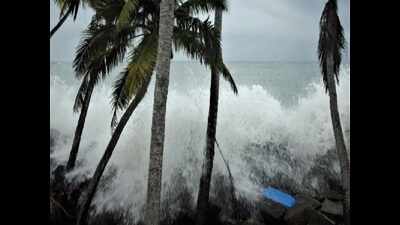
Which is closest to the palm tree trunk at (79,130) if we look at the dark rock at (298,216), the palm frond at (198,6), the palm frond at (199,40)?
the palm frond at (199,40)

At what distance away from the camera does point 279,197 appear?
4.69 meters

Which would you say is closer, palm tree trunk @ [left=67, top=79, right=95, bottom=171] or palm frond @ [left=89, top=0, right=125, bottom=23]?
palm frond @ [left=89, top=0, right=125, bottom=23]

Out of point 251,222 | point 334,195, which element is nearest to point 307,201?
point 334,195

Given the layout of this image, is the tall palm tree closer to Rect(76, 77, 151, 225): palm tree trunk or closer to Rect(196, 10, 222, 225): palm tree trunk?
Rect(196, 10, 222, 225): palm tree trunk

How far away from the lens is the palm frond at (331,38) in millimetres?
3232

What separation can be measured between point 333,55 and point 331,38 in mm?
206

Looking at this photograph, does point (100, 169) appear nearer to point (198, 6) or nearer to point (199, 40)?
point (199, 40)

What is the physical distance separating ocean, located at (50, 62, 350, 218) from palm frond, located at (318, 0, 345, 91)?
492 millimetres

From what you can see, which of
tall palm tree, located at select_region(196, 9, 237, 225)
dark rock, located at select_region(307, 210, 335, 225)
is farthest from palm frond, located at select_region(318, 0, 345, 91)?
dark rock, located at select_region(307, 210, 335, 225)

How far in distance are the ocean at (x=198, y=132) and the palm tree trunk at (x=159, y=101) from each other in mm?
2272

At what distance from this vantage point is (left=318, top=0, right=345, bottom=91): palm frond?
3.23 m

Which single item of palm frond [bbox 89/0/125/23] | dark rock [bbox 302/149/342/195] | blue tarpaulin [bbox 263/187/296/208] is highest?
palm frond [bbox 89/0/125/23]
